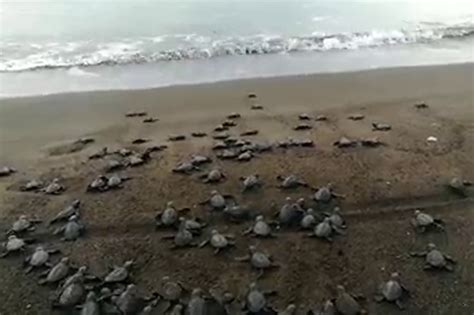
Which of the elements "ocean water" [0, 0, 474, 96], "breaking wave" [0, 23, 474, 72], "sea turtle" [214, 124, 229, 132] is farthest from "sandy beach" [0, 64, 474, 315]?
"breaking wave" [0, 23, 474, 72]

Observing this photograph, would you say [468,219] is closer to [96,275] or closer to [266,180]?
[266,180]

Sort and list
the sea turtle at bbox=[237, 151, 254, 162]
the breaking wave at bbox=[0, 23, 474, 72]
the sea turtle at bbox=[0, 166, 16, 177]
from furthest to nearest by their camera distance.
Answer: the breaking wave at bbox=[0, 23, 474, 72] → the sea turtle at bbox=[237, 151, 254, 162] → the sea turtle at bbox=[0, 166, 16, 177]

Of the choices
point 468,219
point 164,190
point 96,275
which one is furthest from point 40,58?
point 468,219

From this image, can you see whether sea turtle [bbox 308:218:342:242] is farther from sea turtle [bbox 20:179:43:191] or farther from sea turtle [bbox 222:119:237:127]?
sea turtle [bbox 20:179:43:191]

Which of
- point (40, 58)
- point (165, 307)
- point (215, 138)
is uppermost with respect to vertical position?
point (40, 58)

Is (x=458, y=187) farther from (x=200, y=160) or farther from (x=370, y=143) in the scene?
(x=200, y=160)

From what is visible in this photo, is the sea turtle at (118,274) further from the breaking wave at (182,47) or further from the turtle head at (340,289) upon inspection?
the breaking wave at (182,47)

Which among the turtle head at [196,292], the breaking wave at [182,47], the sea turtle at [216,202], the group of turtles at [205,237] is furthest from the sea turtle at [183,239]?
the breaking wave at [182,47]
